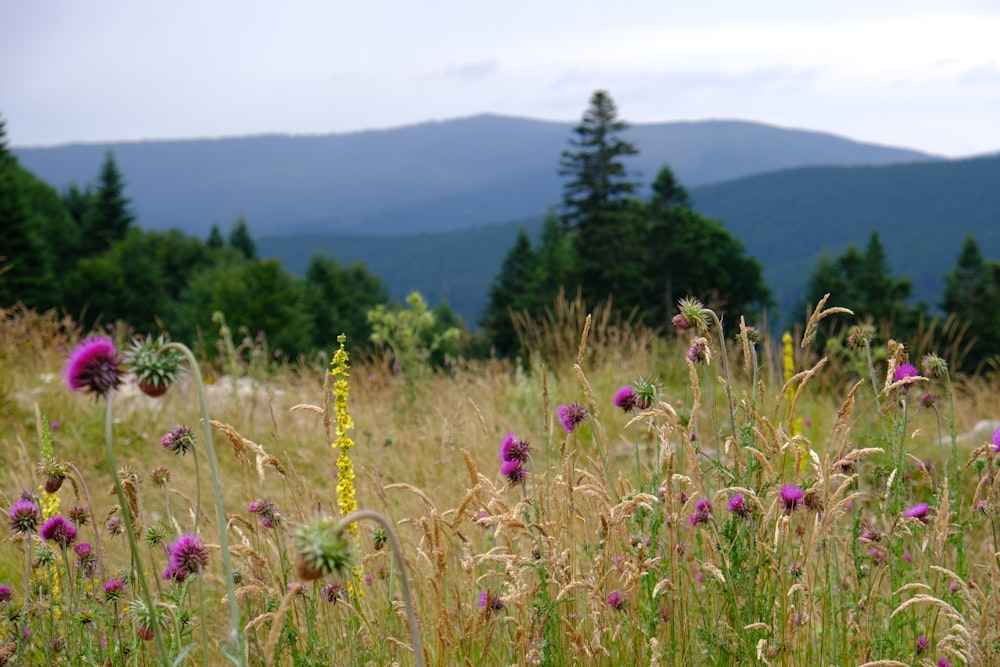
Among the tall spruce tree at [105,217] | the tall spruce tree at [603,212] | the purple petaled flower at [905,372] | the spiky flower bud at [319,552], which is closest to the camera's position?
the spiky flower bud at [319,552]

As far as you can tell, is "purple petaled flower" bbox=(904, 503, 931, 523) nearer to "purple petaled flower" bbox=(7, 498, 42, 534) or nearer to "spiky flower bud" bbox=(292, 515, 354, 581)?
"spiky flower bud" bbox=(292, 515, 354, 581)

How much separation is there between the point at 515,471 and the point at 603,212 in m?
38.8

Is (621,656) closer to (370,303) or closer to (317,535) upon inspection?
(317,535)

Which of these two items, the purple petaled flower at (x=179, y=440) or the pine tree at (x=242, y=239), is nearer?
the purple petaled flower at (x=179, y=440)

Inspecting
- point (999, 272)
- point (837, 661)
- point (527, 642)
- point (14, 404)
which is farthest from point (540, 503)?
point (999, 272)

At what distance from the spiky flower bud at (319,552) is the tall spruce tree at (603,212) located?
37502mm

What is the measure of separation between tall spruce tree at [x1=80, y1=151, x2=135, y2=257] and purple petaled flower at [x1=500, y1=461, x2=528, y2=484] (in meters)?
61.9

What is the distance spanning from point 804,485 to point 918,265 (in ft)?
633

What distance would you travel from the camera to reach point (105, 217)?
59625 mm

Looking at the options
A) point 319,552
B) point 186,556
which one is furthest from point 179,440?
point 319,552

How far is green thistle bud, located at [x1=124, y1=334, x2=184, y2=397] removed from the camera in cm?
140

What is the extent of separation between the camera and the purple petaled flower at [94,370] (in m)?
1.36

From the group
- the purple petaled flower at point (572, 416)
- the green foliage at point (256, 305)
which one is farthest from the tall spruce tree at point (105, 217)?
the purple petaled flower at point (572, 416)

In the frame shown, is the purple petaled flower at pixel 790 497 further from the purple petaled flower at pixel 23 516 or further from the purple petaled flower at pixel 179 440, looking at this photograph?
the purple petaled flower at pixel 23 516
